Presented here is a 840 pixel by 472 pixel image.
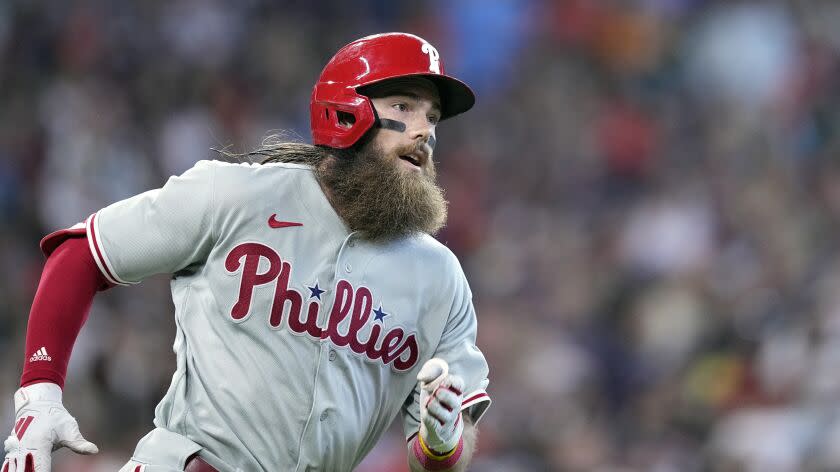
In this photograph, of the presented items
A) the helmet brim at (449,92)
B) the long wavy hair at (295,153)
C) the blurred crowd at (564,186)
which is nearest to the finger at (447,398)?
the long wavy hair at (295,153)

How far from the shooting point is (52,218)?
7777 millimetres

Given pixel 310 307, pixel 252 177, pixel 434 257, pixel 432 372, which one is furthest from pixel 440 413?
pixel 252 177

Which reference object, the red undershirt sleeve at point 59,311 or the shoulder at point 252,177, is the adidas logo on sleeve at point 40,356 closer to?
the red undershirt sleeve at point 59,311

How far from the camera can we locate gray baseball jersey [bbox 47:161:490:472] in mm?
3246

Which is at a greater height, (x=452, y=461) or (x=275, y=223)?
(x=275, y=223)

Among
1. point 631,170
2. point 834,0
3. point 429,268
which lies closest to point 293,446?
point 429,268

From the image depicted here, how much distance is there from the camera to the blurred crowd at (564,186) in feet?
22.6

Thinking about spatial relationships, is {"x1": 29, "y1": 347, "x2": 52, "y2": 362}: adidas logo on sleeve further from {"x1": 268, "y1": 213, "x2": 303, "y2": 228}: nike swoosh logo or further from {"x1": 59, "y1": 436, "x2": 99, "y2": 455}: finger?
{"x1": 268, "y1": 213, "x2": 303, "y2": 228}: nike swoosh logo

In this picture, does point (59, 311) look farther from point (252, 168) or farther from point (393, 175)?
point (393, 175)

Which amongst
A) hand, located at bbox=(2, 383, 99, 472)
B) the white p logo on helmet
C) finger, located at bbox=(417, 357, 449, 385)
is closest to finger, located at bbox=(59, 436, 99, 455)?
hand, located at bbox=(2, 383, 99, 472)

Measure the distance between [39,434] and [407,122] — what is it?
51.5 inches

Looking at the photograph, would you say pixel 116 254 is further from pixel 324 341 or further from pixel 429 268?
pixel 429 268

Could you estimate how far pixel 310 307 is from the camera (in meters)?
3.32

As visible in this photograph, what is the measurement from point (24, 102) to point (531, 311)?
12.0 ft
